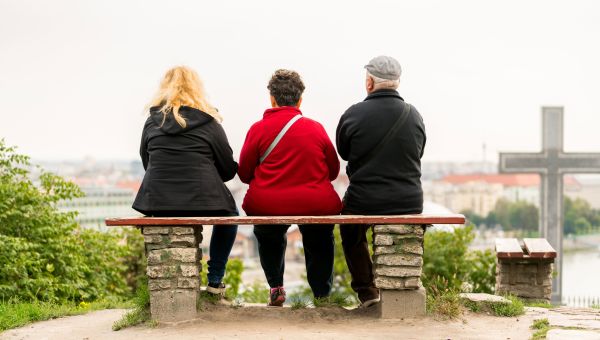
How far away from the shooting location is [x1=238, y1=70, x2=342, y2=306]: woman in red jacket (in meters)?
5.79

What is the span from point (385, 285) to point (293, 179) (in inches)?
39.2

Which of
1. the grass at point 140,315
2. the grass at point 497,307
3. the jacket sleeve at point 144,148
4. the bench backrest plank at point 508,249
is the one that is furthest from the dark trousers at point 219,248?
the bench backrest plank at point 508,249

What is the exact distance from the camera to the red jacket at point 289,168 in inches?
228

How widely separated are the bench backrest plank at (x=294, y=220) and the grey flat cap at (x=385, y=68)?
1.05m

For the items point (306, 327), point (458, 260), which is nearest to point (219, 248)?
point (306, 327)

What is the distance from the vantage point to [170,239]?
575 cm

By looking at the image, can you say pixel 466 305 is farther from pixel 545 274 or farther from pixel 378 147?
pixel 545 274

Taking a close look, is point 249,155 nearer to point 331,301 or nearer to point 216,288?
point 216,288

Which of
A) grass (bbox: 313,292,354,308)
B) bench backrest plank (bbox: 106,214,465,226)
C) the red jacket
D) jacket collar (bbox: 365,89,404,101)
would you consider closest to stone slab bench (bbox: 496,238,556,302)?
grass (bbox: 313,292,354,308)

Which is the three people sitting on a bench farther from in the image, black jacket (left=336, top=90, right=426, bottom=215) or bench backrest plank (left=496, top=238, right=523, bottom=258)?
bench backrest plank (left=496, top=238, right=523, bottom=258)

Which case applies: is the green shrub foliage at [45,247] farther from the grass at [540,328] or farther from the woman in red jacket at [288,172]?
the grass at [540,328]

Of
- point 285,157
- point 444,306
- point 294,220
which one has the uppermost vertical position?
point 285,157

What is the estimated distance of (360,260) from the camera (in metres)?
6.17

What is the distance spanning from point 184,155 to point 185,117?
285mm
